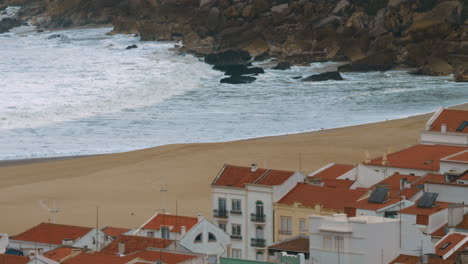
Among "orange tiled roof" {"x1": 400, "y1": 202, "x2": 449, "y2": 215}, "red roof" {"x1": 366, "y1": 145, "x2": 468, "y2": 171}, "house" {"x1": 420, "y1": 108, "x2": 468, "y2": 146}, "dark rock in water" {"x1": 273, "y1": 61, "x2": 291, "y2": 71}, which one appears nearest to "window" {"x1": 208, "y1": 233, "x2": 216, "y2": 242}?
"orange tiled roof" {"x1": 400, "y1": 202, "x2": 449, "y2": 215}

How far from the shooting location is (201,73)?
86.7 m

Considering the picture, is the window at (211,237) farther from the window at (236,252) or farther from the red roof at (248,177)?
the red roof at (248,177)

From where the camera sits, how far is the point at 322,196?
31875 millimetres

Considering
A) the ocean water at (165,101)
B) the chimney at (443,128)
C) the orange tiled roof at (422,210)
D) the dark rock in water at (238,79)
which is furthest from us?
the dark rock in water at (238,79)

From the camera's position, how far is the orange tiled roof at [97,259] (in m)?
25.0

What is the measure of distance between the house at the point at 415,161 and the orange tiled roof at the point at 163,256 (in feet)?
36.8

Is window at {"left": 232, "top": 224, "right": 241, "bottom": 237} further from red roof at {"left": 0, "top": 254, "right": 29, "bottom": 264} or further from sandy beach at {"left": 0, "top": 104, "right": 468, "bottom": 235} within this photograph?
red roof at {"left": 0, "top": 254, "right": 29, "bottom": 264}

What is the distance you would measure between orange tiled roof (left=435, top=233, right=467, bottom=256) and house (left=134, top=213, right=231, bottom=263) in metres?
4.09

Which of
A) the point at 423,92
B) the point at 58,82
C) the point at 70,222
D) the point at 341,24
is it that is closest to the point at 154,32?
the point at 341,24

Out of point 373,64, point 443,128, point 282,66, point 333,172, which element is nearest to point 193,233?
point 333,172

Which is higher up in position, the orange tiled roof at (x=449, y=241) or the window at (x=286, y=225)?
the orange tiled roof at (x=449, y=241)

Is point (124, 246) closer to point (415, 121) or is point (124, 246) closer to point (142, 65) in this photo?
point (415, 121)

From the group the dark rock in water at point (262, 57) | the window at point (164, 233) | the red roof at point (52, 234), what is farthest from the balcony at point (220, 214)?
the dark rock in water at point (262, 57)

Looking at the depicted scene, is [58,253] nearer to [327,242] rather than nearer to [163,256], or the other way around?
[163,256]
